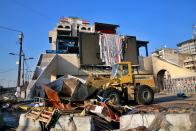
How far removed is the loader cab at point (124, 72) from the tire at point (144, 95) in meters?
0.79

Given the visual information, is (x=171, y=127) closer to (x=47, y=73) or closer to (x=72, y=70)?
(x=47, y=73)

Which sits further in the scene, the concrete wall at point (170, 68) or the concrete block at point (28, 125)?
Result: the concrete wall at point (170, 68)

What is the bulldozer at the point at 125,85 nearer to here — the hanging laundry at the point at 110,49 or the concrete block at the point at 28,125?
the concrete block at the point at 28,125

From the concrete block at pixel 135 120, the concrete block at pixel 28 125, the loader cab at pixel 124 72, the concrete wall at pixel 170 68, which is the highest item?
the concrete wall at pixel 170 68

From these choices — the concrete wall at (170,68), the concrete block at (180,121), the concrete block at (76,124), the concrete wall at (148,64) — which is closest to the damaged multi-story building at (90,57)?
the concrete wall at (148,64)

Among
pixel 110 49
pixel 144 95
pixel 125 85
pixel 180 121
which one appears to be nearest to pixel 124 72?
pixel 125 85

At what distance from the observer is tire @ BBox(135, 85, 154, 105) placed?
1513 cm

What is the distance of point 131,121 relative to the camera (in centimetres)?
862

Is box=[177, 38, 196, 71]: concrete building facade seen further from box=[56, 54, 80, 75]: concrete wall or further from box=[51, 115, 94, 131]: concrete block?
box=[51, 115, 94, 131]: concrete block

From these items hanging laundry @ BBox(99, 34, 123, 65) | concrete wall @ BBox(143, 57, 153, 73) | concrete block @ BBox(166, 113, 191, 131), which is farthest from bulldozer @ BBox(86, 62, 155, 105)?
concrete wall @ BBox(143, 57, 153, 73)

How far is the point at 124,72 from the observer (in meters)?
15.3

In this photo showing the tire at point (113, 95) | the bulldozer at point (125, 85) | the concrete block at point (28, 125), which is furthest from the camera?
the bulldozer at point (125, 85)

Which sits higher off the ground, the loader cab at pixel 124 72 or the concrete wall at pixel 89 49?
the concrete wall at pixel 89 49

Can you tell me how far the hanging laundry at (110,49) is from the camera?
3734 cm
